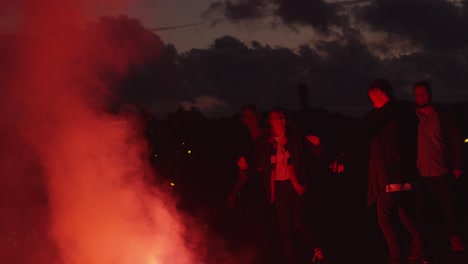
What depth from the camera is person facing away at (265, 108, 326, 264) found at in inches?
332

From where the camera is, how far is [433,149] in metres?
9.04

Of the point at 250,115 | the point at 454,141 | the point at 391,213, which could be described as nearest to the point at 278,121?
the point at 250,115

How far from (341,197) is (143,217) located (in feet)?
12.9

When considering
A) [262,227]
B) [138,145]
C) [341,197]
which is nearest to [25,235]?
[138,145]

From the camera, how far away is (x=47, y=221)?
10000mm

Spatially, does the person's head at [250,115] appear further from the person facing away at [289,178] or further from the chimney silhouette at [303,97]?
the chimney silhouette at [303,97]

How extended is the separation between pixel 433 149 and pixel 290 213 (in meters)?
1.95

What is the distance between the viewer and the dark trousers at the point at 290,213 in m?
8.43

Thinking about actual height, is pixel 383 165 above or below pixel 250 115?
below

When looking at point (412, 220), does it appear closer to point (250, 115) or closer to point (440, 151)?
point (440, 151)

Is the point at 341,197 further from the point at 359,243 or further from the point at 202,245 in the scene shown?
the point at 202,245

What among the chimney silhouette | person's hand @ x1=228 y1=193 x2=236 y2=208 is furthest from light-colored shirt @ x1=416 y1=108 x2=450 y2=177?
the chimney silhouette

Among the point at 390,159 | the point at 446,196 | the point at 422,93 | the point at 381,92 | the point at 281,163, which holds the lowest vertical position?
the point at 446,196

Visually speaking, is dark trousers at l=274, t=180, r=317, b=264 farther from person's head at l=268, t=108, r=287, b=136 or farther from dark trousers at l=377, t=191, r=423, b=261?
dark trousers at l=377, t=191, r=423, b=261
